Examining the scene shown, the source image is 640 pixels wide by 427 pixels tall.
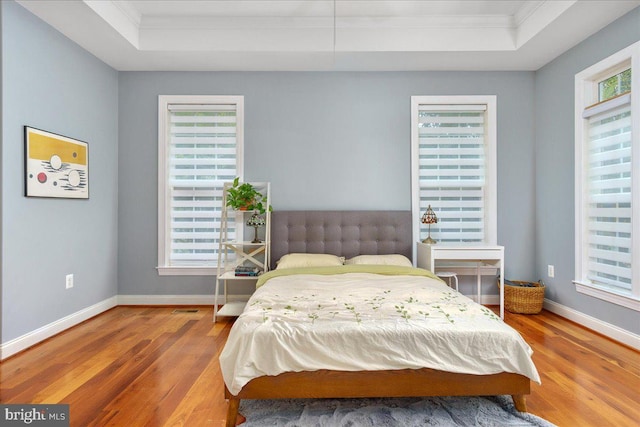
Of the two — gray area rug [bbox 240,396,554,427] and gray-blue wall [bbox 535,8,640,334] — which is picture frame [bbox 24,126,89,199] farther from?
gray-blue wall [bbox 535,8,640,334]

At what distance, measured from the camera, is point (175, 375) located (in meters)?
2.33

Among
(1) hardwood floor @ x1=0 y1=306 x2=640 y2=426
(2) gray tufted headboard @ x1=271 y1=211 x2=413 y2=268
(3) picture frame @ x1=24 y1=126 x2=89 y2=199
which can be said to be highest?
(3) picture frame @ x1=24 y1=126 x2=89 y2=199

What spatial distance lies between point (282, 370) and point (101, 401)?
42.8 inches

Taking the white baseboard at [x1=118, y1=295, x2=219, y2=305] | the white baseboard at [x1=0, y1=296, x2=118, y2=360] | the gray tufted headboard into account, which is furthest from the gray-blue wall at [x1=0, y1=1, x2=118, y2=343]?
the gray tufted headboard

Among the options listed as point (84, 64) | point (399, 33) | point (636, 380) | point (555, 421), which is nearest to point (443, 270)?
point (636, 380)

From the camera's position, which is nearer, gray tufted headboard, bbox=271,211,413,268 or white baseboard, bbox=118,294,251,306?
gray tufted headboard, bbox=271,211,413,268

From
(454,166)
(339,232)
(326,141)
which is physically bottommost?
(339,232)

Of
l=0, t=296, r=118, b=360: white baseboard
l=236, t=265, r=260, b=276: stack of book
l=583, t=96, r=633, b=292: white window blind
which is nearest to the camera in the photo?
Result: l=0, t=296, r=118, b=360: white baseboard

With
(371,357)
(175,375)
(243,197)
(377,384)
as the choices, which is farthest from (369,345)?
(243,197)

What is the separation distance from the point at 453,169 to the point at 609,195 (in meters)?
1.40

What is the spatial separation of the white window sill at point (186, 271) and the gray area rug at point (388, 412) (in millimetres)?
2174

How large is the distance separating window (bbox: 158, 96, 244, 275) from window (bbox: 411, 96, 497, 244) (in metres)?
1.99

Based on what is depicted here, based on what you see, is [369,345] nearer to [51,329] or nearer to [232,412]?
[232,412]

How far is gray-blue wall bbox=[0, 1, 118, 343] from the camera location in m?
2.64
